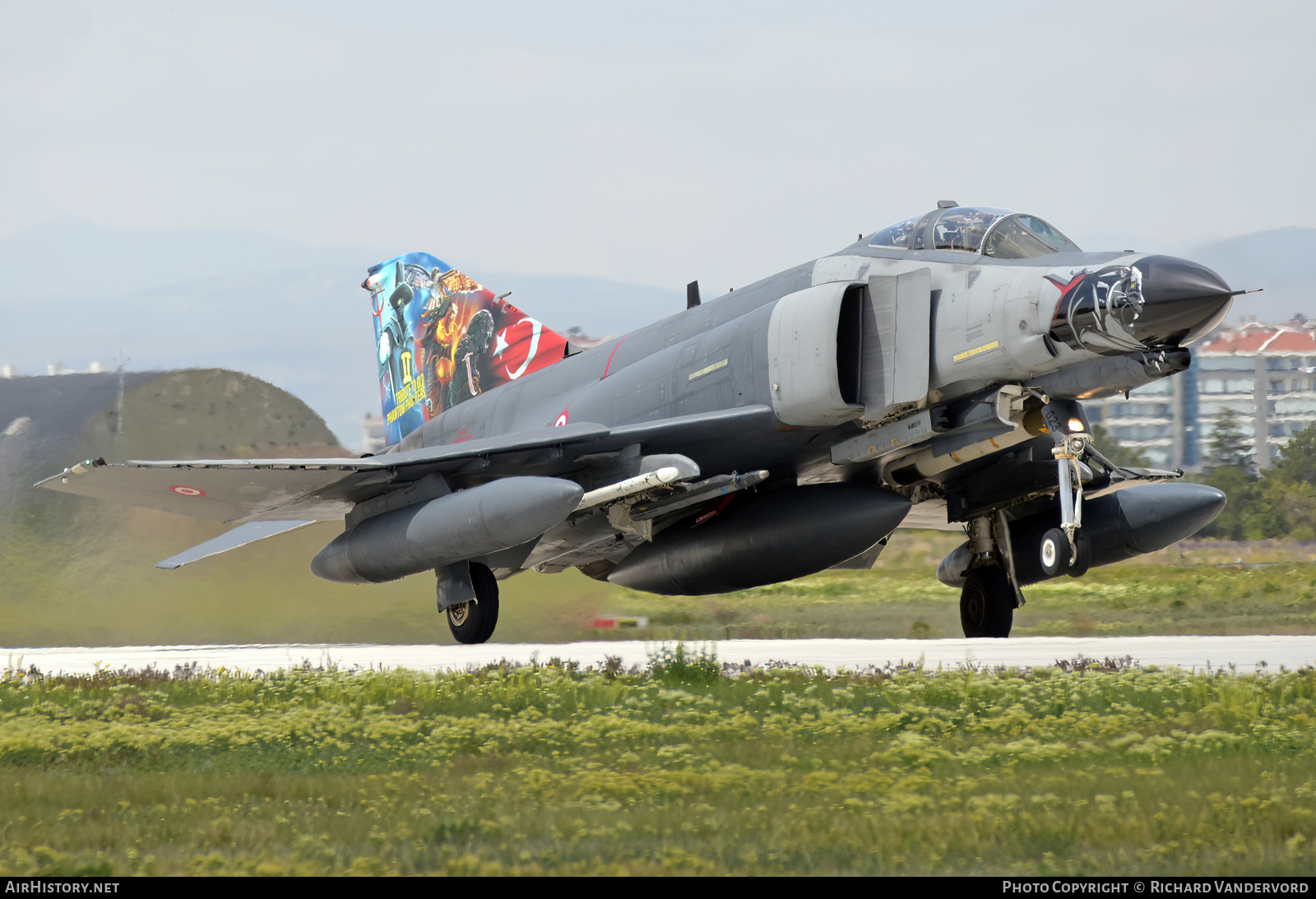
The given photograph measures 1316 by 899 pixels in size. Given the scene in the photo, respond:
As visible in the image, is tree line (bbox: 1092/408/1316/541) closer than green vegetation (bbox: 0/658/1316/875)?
No

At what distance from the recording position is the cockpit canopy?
10.2 metres

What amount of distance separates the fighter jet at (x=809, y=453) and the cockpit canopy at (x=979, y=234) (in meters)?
0.02

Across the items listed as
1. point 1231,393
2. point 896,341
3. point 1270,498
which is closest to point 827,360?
point 896,341

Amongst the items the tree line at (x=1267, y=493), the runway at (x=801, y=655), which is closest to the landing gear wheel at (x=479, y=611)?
the runway at (x=801, y=655)

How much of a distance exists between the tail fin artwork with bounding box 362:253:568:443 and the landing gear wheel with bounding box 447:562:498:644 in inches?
128

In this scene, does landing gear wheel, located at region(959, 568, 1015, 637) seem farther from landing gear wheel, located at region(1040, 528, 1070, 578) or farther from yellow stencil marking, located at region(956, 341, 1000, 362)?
yellow stencil marking, located at region(956, 341, 1000, 362)

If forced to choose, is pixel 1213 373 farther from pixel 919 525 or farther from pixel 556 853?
pixel 556 853

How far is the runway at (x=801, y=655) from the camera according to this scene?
9.84m

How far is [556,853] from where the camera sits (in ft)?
13.8

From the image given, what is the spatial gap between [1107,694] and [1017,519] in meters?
5.67

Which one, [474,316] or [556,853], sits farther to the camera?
[474,316]

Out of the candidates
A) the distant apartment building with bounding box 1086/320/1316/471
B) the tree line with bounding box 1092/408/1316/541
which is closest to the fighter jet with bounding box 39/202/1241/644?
the tree line with bounding box 1092/408/1316/541

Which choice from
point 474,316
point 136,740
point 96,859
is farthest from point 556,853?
point 474,316

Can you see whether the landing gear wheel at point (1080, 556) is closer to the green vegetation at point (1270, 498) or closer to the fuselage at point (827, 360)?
the fuselage at point (827, 360)
